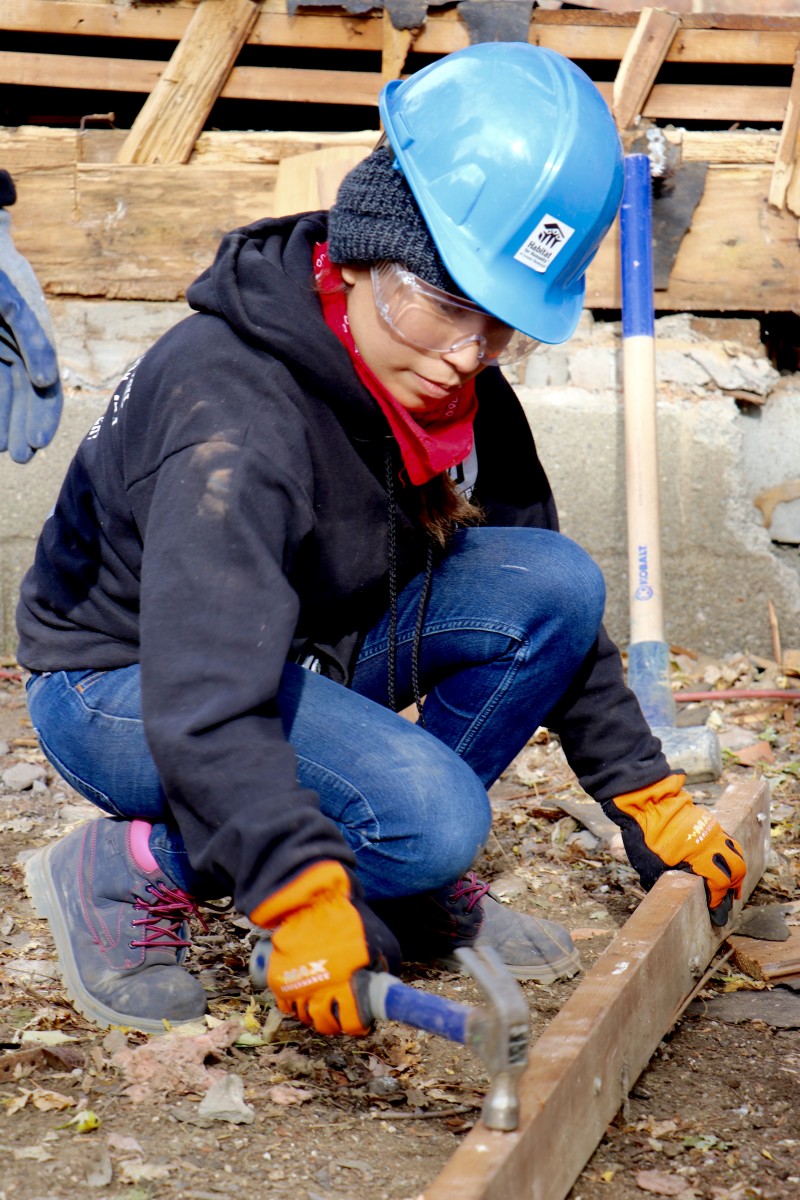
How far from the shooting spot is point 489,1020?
56.7 inches

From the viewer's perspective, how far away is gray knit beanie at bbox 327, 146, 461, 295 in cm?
182

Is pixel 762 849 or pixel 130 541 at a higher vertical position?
pixel 130 541

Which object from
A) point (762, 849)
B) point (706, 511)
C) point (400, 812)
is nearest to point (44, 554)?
point (400, 812)

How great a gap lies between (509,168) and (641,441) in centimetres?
217

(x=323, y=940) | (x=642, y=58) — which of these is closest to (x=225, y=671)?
(x=323, y=940)

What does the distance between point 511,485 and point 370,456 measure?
526 mm

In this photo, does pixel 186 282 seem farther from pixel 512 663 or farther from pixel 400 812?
pixel 400 812

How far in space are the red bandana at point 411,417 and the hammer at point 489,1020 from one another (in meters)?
0.86

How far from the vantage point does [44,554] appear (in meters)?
2.16

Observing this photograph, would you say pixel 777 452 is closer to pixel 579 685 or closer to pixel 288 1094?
pixel 579 685

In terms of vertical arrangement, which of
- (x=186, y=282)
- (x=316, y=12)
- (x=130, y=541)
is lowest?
(x=186, y=282)

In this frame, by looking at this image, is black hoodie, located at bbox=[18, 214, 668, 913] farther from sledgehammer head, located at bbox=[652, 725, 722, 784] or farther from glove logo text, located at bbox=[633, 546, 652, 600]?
glove logo text, located at bbox=[633, 546, 652, 600]

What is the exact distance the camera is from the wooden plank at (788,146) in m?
4.17

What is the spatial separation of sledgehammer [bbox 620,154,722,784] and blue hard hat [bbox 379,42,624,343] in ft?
6.61
